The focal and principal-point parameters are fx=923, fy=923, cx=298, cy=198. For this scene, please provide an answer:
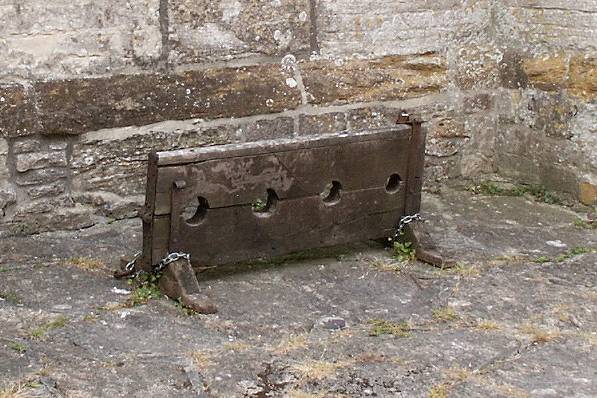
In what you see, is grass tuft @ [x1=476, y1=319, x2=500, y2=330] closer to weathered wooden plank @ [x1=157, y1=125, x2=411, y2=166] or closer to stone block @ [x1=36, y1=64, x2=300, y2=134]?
weathered wooden plank @ [x1=157, y1=125, x2=411, y2=166]

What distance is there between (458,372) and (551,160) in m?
2.22

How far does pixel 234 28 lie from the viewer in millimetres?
4410

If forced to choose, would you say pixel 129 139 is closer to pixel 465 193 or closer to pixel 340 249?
pixel 340 249

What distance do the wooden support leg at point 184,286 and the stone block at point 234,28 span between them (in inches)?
47.1

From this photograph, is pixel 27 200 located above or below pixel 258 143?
below

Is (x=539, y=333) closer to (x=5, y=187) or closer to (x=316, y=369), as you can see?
(x=316, y=369)

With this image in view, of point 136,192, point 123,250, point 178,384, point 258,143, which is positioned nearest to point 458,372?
point 178,384

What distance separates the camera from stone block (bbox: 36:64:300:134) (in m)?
4.11

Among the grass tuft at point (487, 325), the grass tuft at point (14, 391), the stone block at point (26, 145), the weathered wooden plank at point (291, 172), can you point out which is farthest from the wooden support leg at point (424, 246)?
the grass tuft at point (14, 391)

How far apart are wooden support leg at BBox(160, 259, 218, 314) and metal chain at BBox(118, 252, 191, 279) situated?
1cm

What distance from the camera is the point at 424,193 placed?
5039 mm

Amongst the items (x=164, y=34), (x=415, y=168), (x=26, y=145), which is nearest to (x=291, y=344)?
(x=415, y=168)

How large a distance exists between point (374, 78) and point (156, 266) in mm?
1780

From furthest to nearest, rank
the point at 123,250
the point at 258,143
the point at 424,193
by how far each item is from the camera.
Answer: the point at 424,193, the point at 123,250, the point at 258,143
